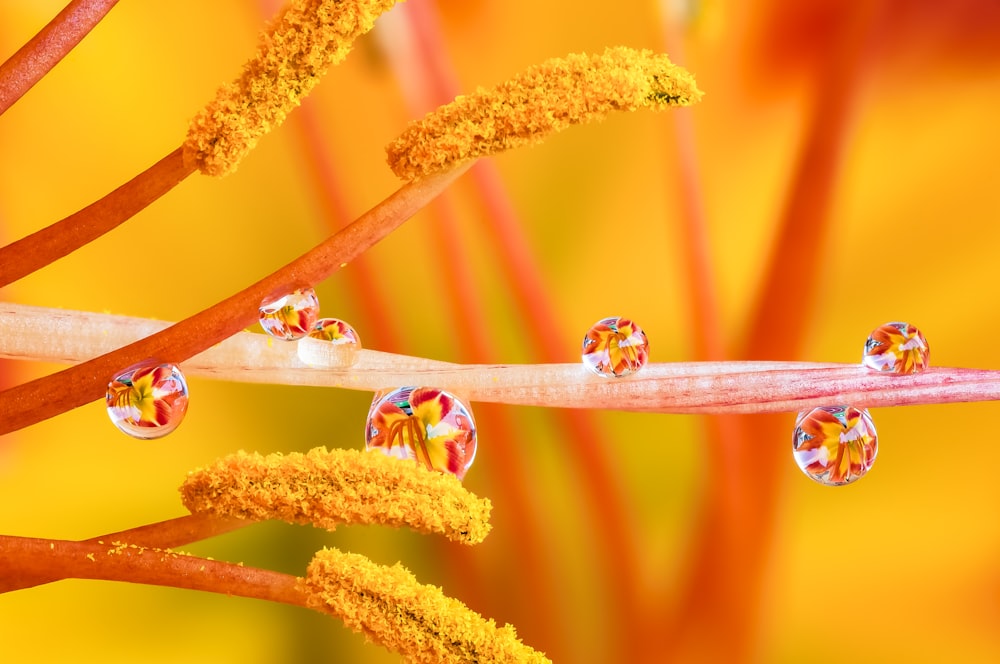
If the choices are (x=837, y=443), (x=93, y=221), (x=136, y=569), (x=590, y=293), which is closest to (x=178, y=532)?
(x=136, y=569)

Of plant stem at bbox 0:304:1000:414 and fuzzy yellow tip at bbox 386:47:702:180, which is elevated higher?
fuzzy yellow tip at bbox 386:47:702:180

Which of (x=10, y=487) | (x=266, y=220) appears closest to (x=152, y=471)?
(x=10, y=487)

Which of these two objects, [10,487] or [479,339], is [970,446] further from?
[10,487]

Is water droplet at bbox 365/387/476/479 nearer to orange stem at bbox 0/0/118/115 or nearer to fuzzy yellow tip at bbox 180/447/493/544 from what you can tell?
fuzzy yellow tip at bbox 180/447/493/544

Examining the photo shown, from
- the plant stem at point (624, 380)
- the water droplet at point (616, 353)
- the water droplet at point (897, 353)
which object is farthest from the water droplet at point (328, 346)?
the water droplet at point (897, 353)

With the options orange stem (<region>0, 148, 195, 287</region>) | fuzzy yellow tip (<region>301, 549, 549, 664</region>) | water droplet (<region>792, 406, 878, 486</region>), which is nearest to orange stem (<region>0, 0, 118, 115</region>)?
orange stem (<region>0, 148, 195, 287</region>)

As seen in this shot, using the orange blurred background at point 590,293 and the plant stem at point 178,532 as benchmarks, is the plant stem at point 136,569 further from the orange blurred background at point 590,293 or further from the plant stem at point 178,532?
the orange blurred background at point 590,293
